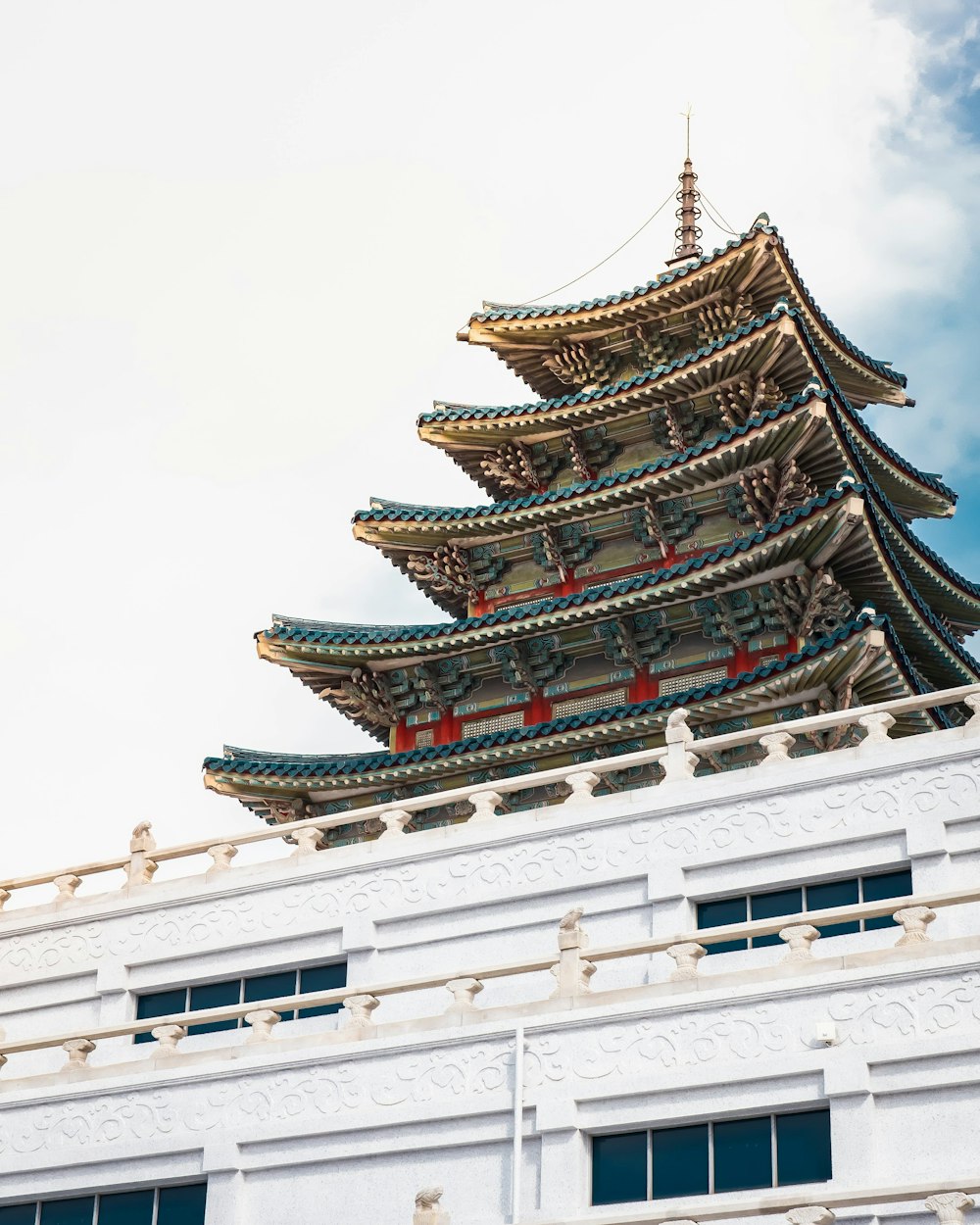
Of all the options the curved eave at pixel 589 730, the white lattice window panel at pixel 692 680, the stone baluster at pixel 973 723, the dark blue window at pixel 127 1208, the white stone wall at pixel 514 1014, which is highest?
the white lattice window panel at pixel 692 680

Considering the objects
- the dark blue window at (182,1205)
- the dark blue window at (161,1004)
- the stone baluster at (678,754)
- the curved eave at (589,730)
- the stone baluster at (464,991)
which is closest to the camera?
the stone baluster at (464,991)

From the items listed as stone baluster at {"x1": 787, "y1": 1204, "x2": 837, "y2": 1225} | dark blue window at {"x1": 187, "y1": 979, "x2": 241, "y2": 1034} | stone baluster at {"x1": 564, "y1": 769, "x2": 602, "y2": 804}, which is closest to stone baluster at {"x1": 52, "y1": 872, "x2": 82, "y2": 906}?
dark blue window at {"x1": 187, "y1": 979, "x2": 241, "y2": 1034}

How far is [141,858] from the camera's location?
1123 inches

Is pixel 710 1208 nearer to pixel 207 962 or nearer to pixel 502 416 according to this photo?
pixel 207 962

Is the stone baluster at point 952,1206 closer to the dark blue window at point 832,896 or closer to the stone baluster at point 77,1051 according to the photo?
the dark blue window at point 832,896

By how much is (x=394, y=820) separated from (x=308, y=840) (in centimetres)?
146

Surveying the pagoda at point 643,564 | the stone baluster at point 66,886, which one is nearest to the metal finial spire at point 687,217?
the pagoda at point 643,564

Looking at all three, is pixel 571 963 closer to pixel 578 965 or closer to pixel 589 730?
pixel 578 965

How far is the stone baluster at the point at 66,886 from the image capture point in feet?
94.7

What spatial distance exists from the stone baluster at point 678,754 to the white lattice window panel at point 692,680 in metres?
5.68

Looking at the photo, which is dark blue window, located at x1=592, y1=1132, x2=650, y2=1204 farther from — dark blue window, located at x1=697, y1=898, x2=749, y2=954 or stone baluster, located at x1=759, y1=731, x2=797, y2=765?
stone baluster, located at x1=759, y1=731, x2=797, y2=765

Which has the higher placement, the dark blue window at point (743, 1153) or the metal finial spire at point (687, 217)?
the metal finial spire at point (687, 217)

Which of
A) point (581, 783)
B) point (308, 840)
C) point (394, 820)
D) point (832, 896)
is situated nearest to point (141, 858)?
point (308, 840)

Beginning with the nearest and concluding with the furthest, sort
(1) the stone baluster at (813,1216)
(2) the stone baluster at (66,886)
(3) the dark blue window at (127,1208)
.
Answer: (1) the stone baluster at (813,1216) → (3) the dark blue window at (127,1208) → (2) the stone baluster at (66,886)
